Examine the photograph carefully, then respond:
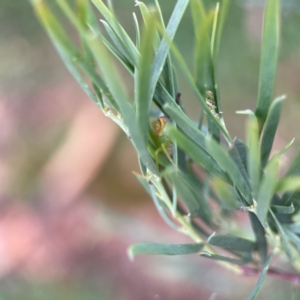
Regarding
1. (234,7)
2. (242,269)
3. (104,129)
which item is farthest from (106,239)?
(234,7)

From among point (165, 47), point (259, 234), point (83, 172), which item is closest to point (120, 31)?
point (165, 47)

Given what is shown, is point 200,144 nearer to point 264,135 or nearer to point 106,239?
point 264,135

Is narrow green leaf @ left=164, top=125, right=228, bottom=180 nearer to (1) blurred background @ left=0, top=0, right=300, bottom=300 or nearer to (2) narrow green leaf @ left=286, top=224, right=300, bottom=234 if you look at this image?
(2) narrow green leaf @ left=286, top=224, right=300, bottom=234

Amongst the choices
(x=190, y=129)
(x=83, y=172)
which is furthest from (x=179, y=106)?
(x=83, y=172)

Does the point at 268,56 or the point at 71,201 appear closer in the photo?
the point at 268,56

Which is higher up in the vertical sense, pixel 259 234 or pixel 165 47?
pixel 165 47

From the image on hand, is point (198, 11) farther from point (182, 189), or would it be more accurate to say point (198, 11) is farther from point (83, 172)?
point (83, 172)

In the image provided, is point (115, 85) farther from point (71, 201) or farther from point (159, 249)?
point (71, 201)
